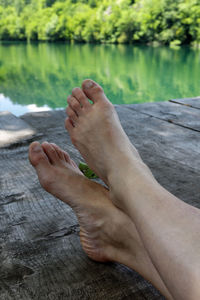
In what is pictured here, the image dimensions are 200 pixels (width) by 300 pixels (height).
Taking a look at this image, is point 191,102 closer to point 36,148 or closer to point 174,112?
point 174,112

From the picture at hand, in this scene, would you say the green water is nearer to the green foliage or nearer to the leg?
the leg

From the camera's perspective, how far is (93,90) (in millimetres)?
1029

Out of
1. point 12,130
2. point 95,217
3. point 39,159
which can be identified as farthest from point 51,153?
point 12,130

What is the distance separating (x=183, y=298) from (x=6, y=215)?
1.78ft

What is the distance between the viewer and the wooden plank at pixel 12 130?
4.86ft

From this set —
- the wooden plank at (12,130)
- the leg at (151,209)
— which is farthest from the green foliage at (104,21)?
the leg at (151,209)

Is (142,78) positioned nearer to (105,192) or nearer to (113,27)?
(105,192)

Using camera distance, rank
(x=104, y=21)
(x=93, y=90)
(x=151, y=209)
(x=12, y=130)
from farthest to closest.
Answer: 1. (x=104, y=21)
2. (x=12, y=130)
3. (x=93, y=90)
4. (x=151, y=209)

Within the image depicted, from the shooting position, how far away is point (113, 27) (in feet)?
88.2

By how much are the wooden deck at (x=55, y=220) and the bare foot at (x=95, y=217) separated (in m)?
0.04

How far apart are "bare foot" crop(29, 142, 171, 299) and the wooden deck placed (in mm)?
37

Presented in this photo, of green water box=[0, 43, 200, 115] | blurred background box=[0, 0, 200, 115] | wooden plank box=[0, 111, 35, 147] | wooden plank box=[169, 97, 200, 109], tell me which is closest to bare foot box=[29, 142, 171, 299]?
wooden plank box=[0, 111, 35, 147]

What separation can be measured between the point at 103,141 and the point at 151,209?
37 cm

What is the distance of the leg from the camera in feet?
1.67
